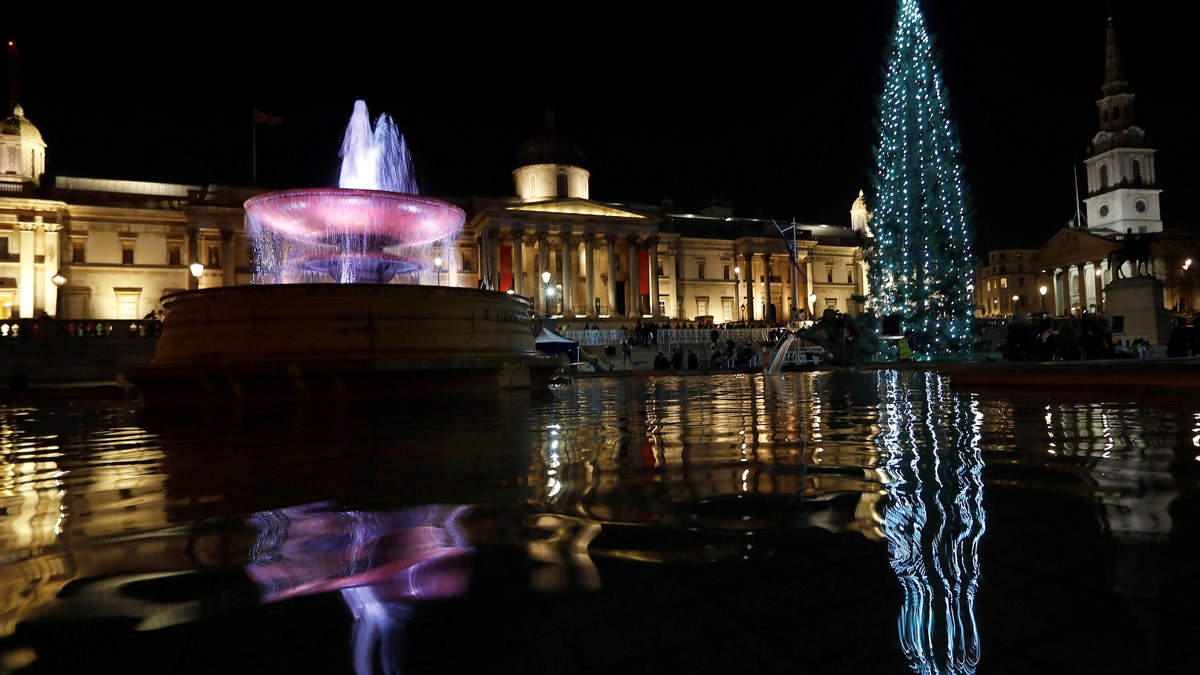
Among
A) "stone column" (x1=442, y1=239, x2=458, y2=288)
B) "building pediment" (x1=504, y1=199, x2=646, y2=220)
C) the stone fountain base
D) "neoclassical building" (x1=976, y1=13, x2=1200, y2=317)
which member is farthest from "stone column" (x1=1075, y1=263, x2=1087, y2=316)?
the stone fountain base

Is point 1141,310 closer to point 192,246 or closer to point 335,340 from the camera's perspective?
point 335,340

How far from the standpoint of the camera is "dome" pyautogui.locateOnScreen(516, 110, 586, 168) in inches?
1953

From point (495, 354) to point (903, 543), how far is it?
8.89 metres

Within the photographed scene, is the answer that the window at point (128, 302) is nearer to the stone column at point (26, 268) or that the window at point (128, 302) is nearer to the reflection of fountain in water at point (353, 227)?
the stone column at point (26, 268)

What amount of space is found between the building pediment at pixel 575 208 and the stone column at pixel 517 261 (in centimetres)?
163

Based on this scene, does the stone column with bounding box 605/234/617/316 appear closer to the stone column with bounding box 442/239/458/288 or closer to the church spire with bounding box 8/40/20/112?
the stone column with bounding box 442/239/458/288

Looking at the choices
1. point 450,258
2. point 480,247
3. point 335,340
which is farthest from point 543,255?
point 335,340

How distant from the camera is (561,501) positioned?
2.76 metres

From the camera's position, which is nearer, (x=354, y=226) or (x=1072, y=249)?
(x=354, y=226)

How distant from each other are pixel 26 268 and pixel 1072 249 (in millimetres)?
81449

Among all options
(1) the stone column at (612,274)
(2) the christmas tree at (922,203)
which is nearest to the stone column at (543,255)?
(1) the stone column at (612,274)

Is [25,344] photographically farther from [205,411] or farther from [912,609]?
[912,609]

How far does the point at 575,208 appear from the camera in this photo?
47156mm

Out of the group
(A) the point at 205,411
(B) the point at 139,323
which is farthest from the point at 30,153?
(A) the point at 205,411
